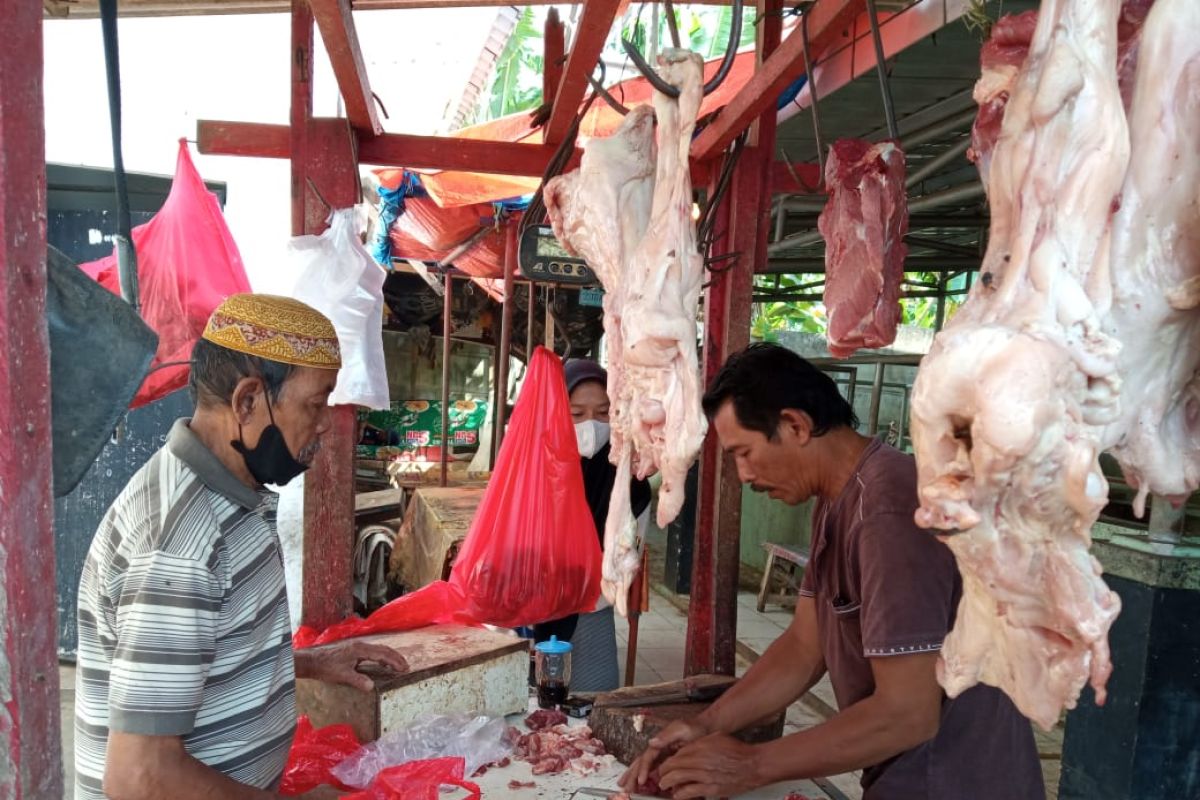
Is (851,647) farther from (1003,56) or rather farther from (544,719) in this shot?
(1003,56)

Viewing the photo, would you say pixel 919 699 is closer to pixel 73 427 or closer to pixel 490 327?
pixel 73 427

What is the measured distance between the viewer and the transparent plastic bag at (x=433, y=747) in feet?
8.03

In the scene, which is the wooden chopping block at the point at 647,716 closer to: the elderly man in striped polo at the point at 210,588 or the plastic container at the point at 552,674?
the plastic container at the point at 552,674

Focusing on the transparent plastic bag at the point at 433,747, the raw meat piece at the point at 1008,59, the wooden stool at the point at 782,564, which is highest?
the raw meat piece at the point at 1008,59

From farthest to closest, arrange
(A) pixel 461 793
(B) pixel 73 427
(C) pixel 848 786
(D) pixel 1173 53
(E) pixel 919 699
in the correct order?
(C) pixel 848 786 → (A) pixel 461 793 → (E) pixel 919 699 → (B) pixel 73 427 → (D) pixel 1173 53

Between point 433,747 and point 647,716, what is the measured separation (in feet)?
2.14

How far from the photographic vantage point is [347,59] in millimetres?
2525

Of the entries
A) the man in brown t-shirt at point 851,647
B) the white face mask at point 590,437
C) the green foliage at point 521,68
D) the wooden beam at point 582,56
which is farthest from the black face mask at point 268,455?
the green foliage at point 521,68

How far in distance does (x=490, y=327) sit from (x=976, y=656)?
476 inches

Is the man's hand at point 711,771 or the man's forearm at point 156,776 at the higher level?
the man's forearm at point 156,776

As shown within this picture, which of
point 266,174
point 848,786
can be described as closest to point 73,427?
point 848,786

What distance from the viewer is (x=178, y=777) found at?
162 centimetres

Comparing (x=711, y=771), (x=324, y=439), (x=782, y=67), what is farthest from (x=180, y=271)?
(x=711, y=771)

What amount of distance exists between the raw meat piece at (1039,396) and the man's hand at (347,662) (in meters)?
1.96
